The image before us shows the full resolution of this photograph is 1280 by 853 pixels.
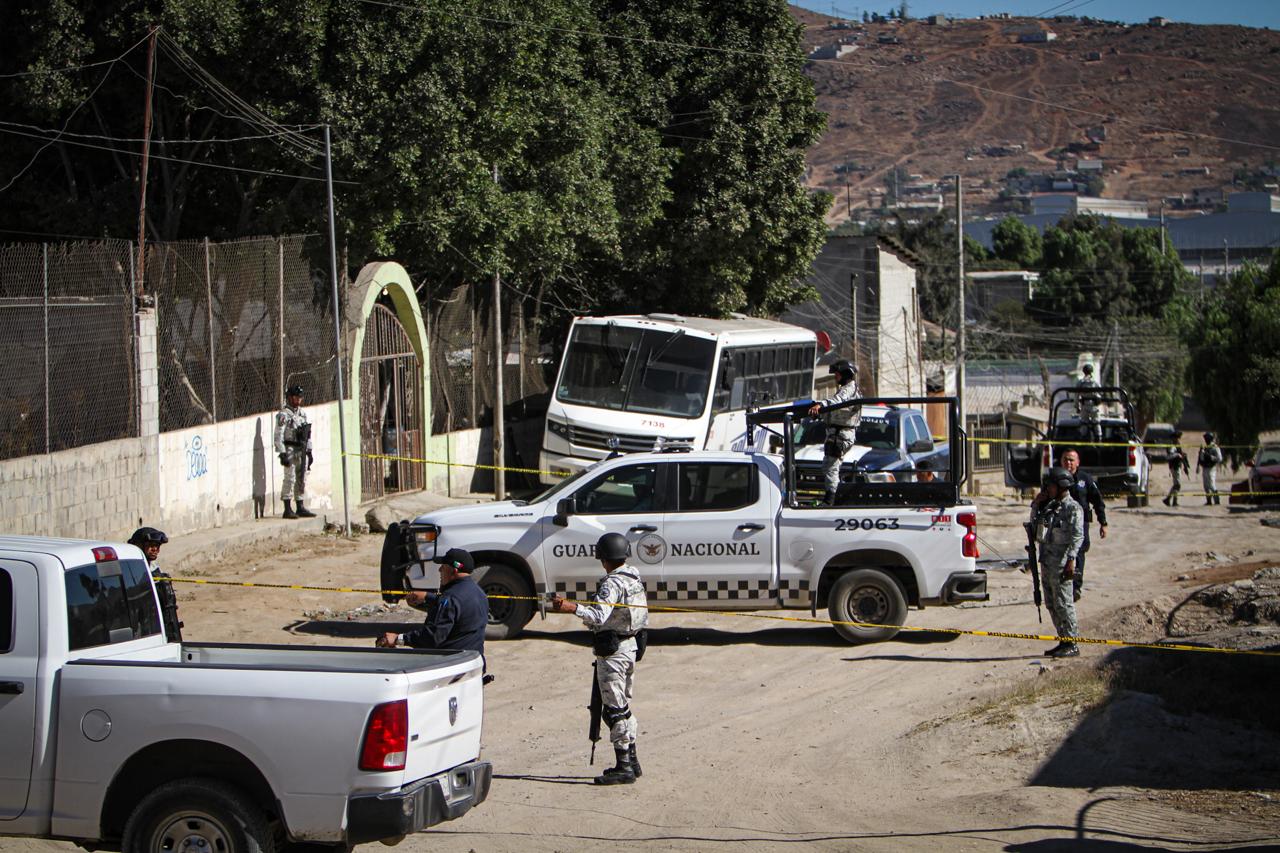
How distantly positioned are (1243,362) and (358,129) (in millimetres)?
31494

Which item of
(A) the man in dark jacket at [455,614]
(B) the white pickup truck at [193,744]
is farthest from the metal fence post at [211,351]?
(B) the white pickup truck at [193,744]

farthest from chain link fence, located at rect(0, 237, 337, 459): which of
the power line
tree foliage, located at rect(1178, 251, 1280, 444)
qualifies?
tree foliage, located at rect(1178, 251, 1280, 444)

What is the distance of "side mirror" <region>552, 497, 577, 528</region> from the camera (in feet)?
43.7

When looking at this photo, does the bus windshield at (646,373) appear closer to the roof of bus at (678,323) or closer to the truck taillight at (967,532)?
the roof of bus at (678,323)

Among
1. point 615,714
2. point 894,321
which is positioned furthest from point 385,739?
point 894,321

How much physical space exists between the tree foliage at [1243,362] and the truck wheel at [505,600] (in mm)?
35472

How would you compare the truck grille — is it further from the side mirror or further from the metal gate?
the side mirror

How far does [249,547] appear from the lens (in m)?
18.7

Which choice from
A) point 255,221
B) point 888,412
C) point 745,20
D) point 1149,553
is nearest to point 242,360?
point 255,221

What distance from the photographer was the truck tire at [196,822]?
6.21 m

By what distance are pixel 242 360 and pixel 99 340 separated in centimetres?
346

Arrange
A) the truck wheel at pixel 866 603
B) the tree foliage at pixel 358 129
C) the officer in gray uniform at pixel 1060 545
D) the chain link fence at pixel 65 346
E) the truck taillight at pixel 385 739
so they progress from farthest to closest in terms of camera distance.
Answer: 1. the tree foliage at pixel 358 129
2. the chain link fence at pixel 65 346
3. the truck wheel at pixel 866 603
4. the officer in gray uniform at pixel 1060 545
5. the truck taillight at pixel 385 739

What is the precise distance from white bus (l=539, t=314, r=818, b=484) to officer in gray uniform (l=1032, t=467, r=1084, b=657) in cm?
1161

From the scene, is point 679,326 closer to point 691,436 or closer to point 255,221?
point 691,436
